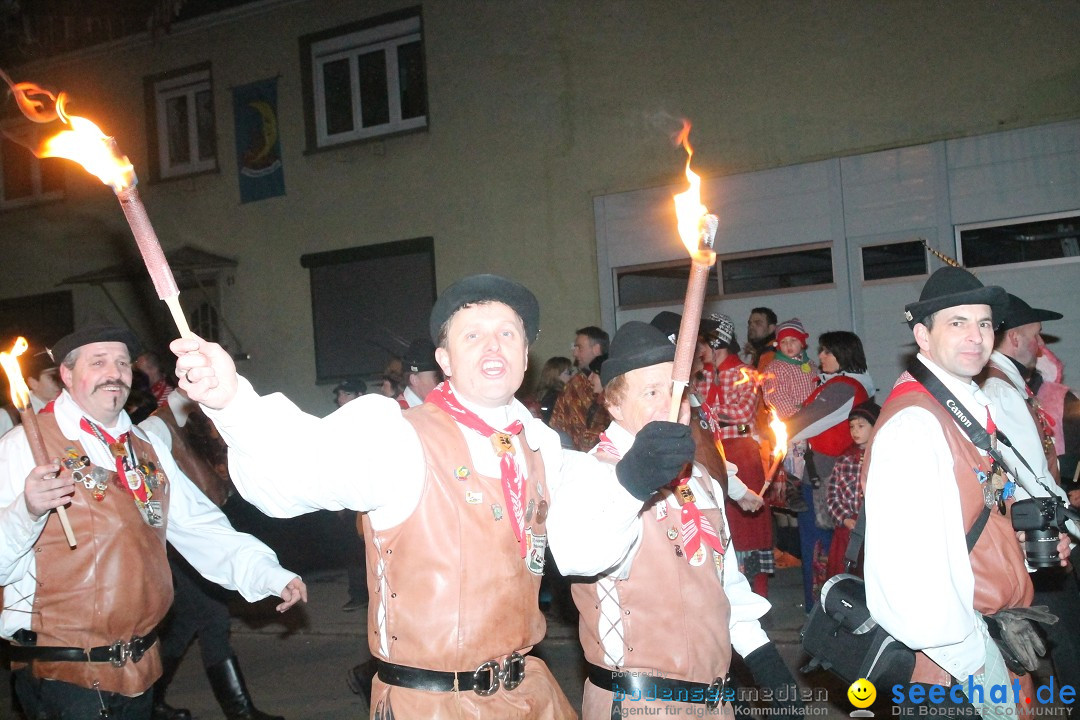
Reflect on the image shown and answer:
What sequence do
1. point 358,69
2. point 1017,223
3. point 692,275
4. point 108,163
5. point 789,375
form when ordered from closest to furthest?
point 108,163, point 692,275, point 789,375, point 1017,223, point 358,69

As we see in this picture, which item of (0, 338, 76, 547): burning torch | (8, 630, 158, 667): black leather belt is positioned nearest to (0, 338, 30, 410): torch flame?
(0, 338, 76, 547): burning torch

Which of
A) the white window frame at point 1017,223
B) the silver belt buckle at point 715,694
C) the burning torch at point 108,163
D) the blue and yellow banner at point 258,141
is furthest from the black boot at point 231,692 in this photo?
the blue and yellow banner at point 258,141

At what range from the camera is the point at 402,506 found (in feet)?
9.69

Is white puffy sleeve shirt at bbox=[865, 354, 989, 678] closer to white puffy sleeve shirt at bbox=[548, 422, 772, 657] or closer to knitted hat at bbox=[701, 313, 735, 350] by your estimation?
white puffy sleeve shirt at bbox=[548, 422, 772, 657]

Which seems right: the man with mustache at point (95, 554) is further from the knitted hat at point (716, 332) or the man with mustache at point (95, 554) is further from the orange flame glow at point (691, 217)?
the knitted hat at point (716, 332)

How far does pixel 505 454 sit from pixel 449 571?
0.41 meters

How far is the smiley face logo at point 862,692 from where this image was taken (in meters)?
3.50

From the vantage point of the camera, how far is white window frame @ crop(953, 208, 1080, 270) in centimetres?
1003

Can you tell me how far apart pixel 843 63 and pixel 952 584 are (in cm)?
885

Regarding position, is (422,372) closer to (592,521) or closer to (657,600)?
(657,600)

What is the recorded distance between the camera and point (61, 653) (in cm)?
409

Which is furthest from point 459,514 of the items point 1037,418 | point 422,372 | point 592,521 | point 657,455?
point 422,372

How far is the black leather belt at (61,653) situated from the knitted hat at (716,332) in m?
5.36

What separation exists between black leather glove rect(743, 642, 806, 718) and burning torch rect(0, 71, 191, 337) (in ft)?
7.75
